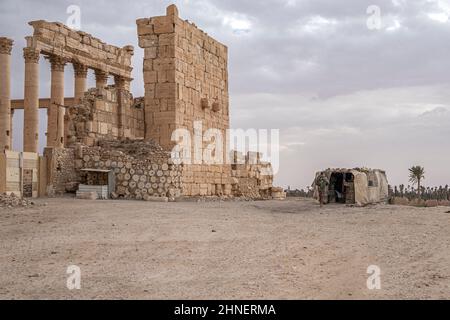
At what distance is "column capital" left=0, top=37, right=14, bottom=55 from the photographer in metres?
28.3

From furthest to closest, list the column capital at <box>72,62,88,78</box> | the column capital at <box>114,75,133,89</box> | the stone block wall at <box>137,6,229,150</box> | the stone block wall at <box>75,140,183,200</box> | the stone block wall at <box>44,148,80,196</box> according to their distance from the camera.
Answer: the column capital at <box>114,75,133,89</box>, the column capital at <box>72,62,88,78</box>, the stone block wall at <box>137,6,229,150</box>, the stone block wall at <box>44,148,80,196</box>, the stone block wall at <box>75,140,183,200</box>

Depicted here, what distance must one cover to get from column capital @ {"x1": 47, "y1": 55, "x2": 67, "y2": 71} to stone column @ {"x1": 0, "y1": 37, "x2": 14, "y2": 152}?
2598 millimetres

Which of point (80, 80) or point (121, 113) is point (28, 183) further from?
point (80, 80)

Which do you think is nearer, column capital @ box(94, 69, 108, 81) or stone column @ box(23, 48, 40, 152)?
stone column @ box(23, 48, 40, 152)

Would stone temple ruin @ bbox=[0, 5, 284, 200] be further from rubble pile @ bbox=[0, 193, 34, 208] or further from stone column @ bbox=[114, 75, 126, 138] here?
rubble pile @ bbox=[0, 193, 34, 208]

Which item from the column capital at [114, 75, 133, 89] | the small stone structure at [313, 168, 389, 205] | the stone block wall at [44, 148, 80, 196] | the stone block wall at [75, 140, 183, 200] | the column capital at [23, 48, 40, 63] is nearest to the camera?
the small stone structure at [313, 168, 389, 205]

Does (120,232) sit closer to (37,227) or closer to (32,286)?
(37,227)

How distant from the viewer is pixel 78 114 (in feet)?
58.6

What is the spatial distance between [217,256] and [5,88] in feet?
84.1

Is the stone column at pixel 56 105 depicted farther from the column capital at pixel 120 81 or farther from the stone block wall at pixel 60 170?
the stone block wall at pixel 60 170

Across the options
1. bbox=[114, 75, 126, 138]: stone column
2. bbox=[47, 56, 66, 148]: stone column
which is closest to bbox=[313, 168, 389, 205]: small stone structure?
bbox=[114, 75, 126, 138]: stone column

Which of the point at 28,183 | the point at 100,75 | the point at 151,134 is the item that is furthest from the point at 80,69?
the point at 28,183

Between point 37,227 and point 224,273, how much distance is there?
15.8ft
